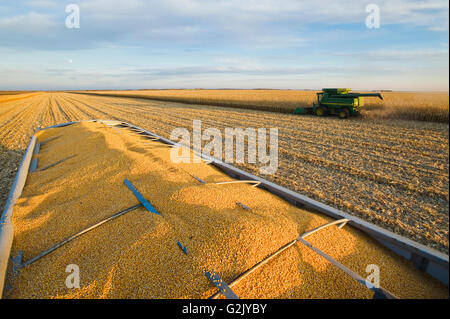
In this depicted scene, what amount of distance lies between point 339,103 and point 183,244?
1157 centimetres

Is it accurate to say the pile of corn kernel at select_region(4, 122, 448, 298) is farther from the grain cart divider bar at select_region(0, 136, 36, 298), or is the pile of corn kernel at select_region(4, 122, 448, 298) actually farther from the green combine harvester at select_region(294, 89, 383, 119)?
the green combine harvester at select_region(294, 89, 383, 119)

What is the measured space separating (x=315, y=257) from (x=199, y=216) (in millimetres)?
1205

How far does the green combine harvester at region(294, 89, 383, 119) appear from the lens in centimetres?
1093

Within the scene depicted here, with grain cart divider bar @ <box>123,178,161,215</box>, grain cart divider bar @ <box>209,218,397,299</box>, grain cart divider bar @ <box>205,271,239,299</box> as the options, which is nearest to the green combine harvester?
grain cart divider bar @ <box>209,218,397,299</box>

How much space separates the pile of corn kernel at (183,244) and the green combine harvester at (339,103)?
9792 millimetres

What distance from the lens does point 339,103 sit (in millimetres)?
11336

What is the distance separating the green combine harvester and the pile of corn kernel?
32.1 feet

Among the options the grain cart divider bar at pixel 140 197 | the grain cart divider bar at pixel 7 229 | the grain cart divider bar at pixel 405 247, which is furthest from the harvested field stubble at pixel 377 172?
the grain cart divider bar at pixel 140 197

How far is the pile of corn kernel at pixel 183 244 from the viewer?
181 centimetres

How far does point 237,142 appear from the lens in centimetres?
723

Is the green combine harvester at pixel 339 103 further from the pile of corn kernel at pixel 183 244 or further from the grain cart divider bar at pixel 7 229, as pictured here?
the grain cart divider bar at pixel 7 229

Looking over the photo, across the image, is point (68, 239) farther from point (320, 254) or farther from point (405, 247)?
point (405, 247)

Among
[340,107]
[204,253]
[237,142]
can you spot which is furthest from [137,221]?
[340,107]

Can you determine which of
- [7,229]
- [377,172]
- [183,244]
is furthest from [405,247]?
[7,229]
